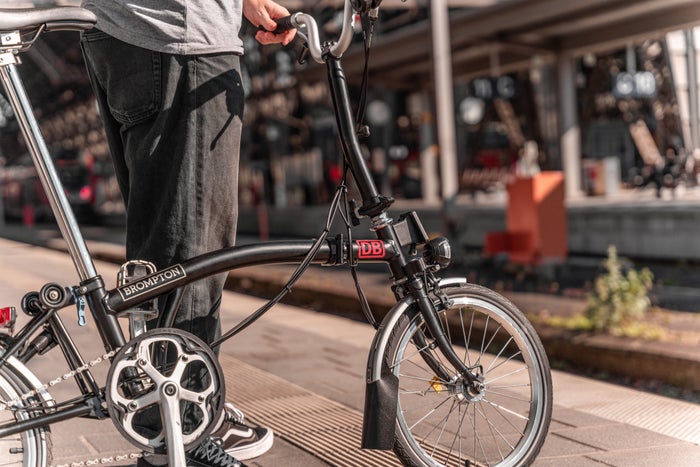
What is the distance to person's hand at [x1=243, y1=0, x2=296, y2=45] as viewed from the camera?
2960 millimetres

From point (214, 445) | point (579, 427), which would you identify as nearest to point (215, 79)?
point (214, 445)

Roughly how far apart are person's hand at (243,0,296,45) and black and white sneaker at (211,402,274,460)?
3.80 feet

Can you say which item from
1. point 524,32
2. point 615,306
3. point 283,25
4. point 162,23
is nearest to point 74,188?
point 524,32

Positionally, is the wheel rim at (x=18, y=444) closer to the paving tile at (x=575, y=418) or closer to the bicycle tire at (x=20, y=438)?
the bicycle tire at (x=20, y=438)

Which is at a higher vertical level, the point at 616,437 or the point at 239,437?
the point at 239,437

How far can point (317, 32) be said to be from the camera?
2760 mm

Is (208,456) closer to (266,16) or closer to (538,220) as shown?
(266,16)

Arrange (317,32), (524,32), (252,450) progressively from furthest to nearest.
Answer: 1. (524,32)
2. (252,450)
3. (317,32)

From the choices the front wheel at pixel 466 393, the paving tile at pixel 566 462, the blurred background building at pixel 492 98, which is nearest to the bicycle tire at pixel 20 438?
the front wheel at pixel 466 393

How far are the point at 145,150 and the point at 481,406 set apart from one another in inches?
48.6

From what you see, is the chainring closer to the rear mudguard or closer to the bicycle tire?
the bicycle tire

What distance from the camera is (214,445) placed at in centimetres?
275

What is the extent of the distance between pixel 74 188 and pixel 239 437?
37.4 metres

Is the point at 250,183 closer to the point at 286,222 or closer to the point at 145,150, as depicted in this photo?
the point at 286,222
